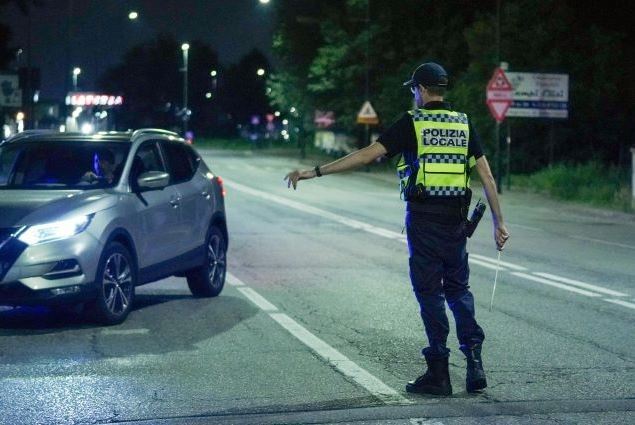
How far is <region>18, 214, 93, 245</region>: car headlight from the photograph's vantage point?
9852 millimetres

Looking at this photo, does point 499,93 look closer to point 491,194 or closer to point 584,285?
point 584,285

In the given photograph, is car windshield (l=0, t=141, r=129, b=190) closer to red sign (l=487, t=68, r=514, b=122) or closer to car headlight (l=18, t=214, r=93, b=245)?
car headlight (l=18, t=214, r=93, b=245)

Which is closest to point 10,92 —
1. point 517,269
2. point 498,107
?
point 498,107

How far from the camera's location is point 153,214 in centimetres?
1128

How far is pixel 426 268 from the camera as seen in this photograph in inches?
295

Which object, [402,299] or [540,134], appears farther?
[540,134]

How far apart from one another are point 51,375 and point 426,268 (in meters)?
2.52

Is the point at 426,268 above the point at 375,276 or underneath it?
above

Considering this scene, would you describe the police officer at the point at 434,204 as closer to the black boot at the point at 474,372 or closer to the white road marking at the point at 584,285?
the black boot at the point at 474,372

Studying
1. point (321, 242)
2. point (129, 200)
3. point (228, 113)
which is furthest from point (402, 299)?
point (228, 113)

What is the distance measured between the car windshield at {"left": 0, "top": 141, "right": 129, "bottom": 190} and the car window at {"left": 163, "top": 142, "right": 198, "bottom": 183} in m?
0.82

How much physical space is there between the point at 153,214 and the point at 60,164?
0.96m

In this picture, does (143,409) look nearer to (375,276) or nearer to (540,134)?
(375,276)

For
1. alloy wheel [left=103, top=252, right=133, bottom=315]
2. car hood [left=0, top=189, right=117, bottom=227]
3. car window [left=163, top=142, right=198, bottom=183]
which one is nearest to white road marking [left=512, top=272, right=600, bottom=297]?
car window [left=163, top=142, right=198, bottom=183]
